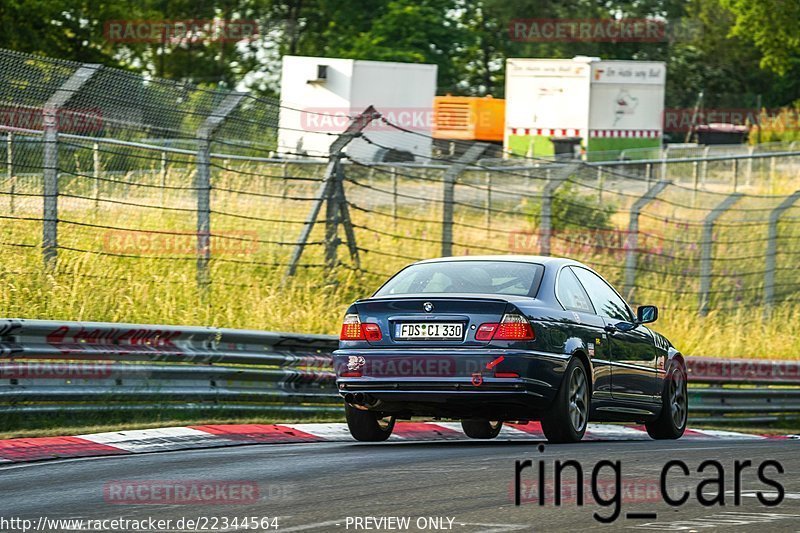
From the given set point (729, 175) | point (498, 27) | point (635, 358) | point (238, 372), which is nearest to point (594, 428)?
point (635, 358)

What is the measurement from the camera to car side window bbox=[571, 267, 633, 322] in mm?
11742

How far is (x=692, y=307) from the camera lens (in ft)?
70.4

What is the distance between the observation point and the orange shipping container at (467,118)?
4875cm

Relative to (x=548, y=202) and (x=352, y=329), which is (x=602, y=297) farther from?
(x=548, y=202)

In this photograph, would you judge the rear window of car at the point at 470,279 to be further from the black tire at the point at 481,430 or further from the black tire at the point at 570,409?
the black tire at the point at 481,430

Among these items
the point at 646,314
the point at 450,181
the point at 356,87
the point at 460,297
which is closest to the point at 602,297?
the point at 646,314

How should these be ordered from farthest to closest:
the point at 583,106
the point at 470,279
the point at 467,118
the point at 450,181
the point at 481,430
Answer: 1. the point at 467,118
2. the point at 583,106
3. the point at 450,181
4. the point at 481,430
5. the point at 470,279

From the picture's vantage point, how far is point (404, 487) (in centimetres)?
808

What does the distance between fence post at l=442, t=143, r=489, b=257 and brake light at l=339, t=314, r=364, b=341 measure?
578 cm

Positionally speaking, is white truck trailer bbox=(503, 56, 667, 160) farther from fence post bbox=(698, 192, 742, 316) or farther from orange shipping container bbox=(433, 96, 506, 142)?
fence post bbox=(698, 192, 742, 316)

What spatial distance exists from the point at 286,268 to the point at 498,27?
184ft

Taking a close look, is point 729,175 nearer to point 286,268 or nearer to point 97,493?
point 286,268

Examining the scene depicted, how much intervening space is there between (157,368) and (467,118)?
3766cm

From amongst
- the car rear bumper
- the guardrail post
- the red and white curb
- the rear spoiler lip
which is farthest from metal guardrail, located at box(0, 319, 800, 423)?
the guardrail post
